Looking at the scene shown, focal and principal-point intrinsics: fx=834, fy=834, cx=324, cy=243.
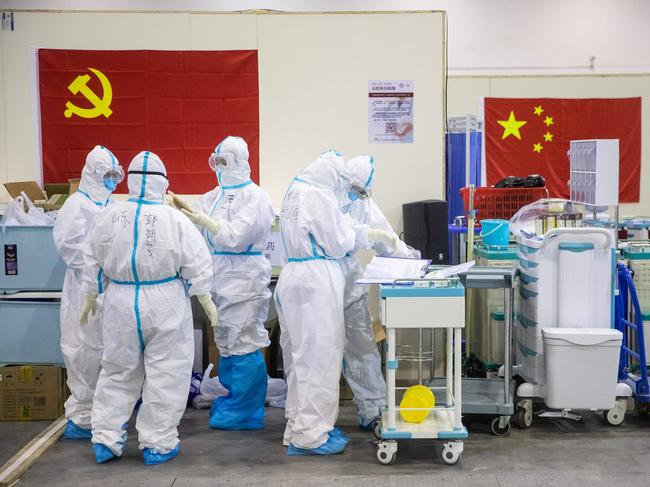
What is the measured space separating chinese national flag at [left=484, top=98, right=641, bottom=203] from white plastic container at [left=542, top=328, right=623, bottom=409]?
449 centimetres

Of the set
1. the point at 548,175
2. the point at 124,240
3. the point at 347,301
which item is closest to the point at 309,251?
the point at 347,301

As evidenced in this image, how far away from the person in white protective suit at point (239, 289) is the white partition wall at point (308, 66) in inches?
39.8

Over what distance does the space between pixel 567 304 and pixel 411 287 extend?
102cm

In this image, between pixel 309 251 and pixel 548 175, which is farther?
pixel 548 175

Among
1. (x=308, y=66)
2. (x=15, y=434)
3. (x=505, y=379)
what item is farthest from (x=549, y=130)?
(x=15, y=434)

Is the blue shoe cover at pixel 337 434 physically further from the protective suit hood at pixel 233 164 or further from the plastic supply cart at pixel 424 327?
the protective suit hood at pixel 233 164

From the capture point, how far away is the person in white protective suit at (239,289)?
14.6 feet

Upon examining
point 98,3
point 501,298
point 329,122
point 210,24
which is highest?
point 98,3

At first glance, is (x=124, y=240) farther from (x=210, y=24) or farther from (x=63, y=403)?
(x=210, y=24)

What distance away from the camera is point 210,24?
5383mm

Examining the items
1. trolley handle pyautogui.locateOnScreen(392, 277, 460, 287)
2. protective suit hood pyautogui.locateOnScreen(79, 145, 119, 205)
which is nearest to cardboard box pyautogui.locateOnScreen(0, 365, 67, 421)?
protective suit hood pyautogui.locateOnScreen(79, 145, 119, 205)

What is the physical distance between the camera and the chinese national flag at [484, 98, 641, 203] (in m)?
8.41

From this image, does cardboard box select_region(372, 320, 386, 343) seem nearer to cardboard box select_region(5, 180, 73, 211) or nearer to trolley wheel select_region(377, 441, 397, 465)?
trolley wheel select_region(377, 441, 397, 465)

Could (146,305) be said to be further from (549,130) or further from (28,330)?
(549,130)
